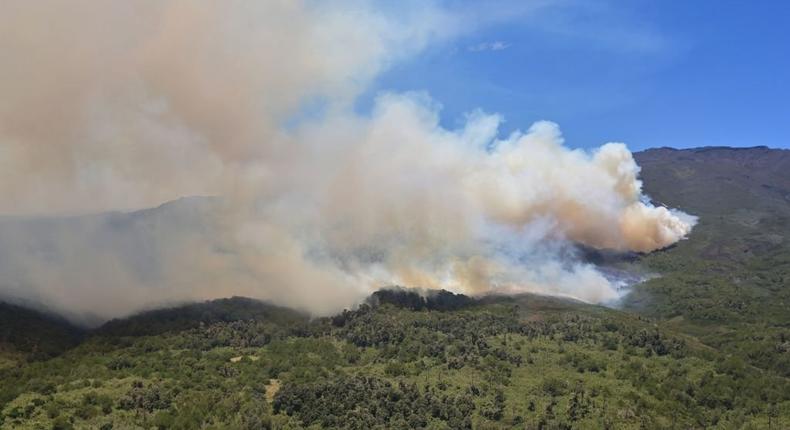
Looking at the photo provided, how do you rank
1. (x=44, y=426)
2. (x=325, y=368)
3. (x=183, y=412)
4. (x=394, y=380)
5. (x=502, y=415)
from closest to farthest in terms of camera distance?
1. (x=44, y=426)
2. (x=183, y=412)
3. (x=502, y=415)
4. (x=394, y=380)
5. (x=325, y=368)

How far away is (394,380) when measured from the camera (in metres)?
179

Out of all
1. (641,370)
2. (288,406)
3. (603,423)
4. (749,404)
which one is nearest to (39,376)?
(288,406)

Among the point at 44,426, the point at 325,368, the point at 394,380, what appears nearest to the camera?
the point at 44,426

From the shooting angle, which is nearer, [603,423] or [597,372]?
[603,423]

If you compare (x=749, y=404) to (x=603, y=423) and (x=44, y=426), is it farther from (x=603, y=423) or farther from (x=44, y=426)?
(x=44, y=426)

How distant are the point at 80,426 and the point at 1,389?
2949cm

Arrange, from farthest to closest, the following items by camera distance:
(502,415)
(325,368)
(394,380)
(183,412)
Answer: (325,368), (394,380), (502,415), (183,412)

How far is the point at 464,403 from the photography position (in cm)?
16475

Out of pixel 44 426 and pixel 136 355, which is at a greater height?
pixel 136 355

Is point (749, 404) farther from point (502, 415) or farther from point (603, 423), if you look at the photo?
point (502, 415)

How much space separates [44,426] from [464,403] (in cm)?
8579

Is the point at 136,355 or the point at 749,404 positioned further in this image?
the point at 136,355

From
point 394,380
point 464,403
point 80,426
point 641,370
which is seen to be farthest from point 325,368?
point 641,370

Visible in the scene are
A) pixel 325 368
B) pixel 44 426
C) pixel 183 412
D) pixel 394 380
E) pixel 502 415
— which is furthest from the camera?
pixel 325 368
